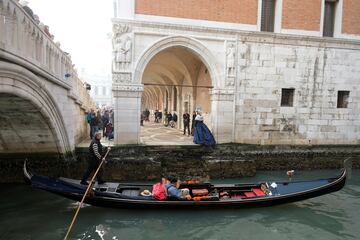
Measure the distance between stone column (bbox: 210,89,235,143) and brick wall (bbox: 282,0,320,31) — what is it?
2.87 meters

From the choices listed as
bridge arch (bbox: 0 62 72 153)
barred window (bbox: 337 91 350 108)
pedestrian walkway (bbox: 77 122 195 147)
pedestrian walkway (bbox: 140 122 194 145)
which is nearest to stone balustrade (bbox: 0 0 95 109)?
bridge arch (bbox: 0 62 72 153)

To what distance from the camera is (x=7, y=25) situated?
379 centimetres

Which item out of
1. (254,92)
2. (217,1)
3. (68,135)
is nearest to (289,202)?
(254,92)

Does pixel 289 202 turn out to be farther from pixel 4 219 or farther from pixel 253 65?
Answer: pixel 4 219

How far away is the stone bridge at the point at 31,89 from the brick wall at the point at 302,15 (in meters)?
6.64

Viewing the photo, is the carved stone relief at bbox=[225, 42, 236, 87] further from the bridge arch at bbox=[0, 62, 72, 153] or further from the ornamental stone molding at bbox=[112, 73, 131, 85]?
the bridge arch at bbox=[0, 62, 72, 153]

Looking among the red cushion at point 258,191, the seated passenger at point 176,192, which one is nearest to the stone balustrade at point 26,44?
the seated passenger at point 176,192

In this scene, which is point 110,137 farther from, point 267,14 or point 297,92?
point 267,14

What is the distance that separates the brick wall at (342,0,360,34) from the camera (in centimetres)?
941

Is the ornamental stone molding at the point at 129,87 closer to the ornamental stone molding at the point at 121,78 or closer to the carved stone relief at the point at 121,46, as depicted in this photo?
the ornamental stone molding at the point at 121,78

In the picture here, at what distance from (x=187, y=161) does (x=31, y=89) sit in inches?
175

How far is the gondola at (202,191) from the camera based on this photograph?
5082mm

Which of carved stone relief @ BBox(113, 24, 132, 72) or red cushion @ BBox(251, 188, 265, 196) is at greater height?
carved stone relief @ BBox(113, 24, 132, 72)

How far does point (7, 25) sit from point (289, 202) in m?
5.50
